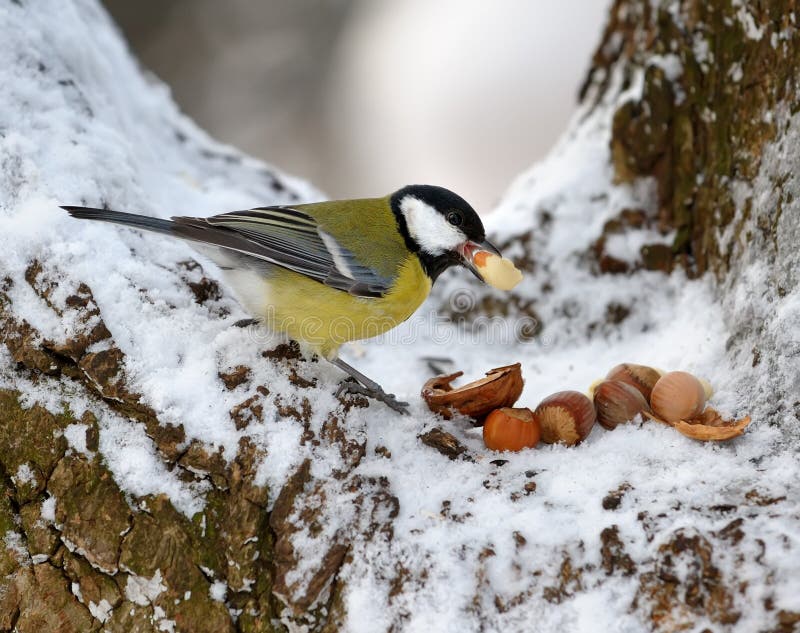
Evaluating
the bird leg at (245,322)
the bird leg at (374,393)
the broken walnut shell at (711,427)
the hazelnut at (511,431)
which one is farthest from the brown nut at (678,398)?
the bird leg at (245,322)

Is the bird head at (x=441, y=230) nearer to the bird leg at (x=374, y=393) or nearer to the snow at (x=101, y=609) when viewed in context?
the bird leg at (x=374, y=393)

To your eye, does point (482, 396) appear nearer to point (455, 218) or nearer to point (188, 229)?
point (455, 218)

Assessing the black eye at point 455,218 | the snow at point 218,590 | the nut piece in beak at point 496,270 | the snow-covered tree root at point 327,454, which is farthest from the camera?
the black eye at point 455,218

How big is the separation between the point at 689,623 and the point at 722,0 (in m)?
1.85

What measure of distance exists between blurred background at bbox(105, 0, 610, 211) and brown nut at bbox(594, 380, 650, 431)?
3.85m

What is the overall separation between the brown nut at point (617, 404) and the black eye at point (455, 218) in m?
0.63

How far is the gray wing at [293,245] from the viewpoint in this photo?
6.33 ft

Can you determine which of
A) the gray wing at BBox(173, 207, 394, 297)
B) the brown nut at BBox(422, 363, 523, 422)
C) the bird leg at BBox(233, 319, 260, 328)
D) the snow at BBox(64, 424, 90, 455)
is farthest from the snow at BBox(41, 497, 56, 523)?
the brown nut at BBox(422, 363, 523, 422)

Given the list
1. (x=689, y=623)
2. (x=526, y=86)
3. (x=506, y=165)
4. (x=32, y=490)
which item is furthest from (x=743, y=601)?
(x=526, y=86)

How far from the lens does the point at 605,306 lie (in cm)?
262

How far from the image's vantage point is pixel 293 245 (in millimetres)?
2029

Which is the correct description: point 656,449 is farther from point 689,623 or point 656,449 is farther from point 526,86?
point 526,86

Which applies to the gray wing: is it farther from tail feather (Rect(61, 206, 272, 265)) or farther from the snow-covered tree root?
the snow-covered tree root

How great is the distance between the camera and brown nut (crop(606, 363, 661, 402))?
6.32ft
